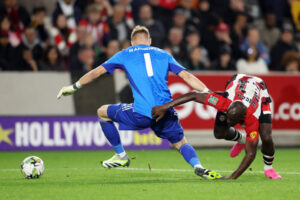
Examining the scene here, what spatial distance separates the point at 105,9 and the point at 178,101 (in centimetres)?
885

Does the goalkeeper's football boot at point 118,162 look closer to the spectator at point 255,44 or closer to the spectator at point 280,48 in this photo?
the spectator at point 255,44

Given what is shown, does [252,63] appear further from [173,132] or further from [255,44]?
[173,132]

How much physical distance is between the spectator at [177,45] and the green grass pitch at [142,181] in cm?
400


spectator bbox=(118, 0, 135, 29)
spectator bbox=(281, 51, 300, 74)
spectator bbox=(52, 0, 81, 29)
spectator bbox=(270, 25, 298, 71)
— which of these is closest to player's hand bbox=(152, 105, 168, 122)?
spectator bbox=(52, 0, 81, 29)

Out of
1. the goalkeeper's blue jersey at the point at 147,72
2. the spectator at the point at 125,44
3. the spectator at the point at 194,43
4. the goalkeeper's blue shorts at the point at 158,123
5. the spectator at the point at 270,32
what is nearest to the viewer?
the goalkeeper's blue jersey at the point at 147,72

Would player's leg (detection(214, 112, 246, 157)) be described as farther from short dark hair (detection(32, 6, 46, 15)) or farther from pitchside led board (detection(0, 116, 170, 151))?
short dark hair (detection(32, 6, 46, 15))

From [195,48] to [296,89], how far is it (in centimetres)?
258

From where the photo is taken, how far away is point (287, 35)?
17625 millimetres

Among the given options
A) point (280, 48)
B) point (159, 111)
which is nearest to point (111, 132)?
point (159, 111)

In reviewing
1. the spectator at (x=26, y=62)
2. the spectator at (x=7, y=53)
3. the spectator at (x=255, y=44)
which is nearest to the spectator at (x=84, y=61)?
the spectator at (x=26, y=62)

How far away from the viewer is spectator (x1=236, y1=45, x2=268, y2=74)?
15.8 meters

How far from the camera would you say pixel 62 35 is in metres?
15.5

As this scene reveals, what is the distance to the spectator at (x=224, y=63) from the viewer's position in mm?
15852

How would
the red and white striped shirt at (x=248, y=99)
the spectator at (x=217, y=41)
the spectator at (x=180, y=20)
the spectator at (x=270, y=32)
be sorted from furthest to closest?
the spectator at (x=270, y=32) → the spectator at (x=217, y=41) → the spectator at (x=180, y=20) → the red and white striped shirt at (x=248, y=99)
